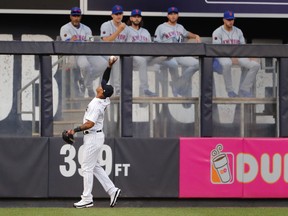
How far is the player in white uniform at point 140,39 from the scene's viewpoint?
1335 cm

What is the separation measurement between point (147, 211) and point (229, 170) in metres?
1.60

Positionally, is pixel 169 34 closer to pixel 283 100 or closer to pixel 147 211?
pixel 283 100

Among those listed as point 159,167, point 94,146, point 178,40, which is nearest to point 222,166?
point 159,167

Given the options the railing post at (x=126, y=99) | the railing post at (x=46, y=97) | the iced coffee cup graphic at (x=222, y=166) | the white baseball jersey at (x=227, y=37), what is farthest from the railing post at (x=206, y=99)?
the railing post at (x=46, y=97)

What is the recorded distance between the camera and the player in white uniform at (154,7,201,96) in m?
13.4

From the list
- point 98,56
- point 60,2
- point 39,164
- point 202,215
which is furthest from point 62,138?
point 60,2

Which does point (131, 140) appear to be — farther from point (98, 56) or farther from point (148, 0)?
point (148, 0)

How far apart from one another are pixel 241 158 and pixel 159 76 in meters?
1.72

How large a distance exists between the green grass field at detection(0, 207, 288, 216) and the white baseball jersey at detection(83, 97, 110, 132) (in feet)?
3.85

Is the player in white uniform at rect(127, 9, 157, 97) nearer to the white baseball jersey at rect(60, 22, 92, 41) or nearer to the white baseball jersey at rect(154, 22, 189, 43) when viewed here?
the white baseball jersey at rect(154, 22, 189, 43)

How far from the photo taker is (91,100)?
1323cm

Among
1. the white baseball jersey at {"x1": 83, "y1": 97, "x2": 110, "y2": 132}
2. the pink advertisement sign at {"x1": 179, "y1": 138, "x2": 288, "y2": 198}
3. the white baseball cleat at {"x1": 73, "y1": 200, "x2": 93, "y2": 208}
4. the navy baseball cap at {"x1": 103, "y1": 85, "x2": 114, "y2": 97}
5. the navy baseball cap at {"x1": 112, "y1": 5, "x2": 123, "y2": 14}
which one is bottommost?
the white baseball cleat at {"x1": 73, "y1": 200, "x2": 93, "y2": 208}

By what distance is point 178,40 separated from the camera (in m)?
14.6

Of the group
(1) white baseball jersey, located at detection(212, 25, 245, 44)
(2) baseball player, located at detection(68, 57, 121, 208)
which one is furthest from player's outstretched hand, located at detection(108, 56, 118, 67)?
(1) white baseball jersey, located at detection(212, 25, 245, 44)
